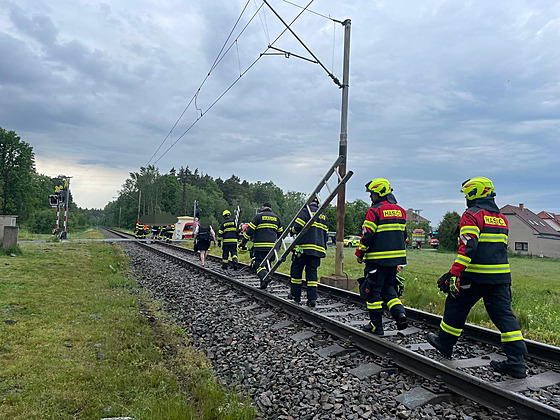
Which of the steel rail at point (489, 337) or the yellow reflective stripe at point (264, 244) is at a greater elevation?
the yellow reflective stripe at point (264, 244)

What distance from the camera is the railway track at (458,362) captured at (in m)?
3.73

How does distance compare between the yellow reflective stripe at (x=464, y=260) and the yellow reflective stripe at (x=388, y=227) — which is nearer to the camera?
the yellow reflective stripe at (x=464, y=260)

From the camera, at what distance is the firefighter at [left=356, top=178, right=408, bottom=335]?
574cm

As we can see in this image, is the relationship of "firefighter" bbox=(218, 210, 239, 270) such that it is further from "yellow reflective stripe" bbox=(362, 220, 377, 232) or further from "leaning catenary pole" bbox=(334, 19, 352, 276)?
"yellow reflective stripe" bbox=(362, 220, 377, 232)

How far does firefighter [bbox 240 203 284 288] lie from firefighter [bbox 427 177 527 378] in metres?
6.07

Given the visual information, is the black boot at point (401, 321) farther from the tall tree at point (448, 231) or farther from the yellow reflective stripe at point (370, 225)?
the tall tree at point (448, 231)

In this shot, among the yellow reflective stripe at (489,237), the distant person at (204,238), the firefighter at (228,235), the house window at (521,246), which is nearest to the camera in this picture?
the yellow reflective stripe at (489,237)

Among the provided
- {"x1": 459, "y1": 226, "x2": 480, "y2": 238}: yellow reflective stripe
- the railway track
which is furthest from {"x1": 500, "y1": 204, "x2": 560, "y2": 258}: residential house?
{"x1": 459, "y1": 226, "x2": 480, "y2": 238}: yellow reflective stripe

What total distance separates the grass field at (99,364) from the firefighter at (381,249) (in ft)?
7.86

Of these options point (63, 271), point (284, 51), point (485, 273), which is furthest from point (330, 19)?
point (63, 271)

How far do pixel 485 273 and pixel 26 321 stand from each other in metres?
6.80

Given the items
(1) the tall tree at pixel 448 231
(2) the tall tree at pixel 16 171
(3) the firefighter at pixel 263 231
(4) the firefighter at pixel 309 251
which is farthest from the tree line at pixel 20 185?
(4) the firefighter at pixel 309 251

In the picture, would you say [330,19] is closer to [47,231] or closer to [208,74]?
[208,74]

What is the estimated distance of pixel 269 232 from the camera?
10.7 m
